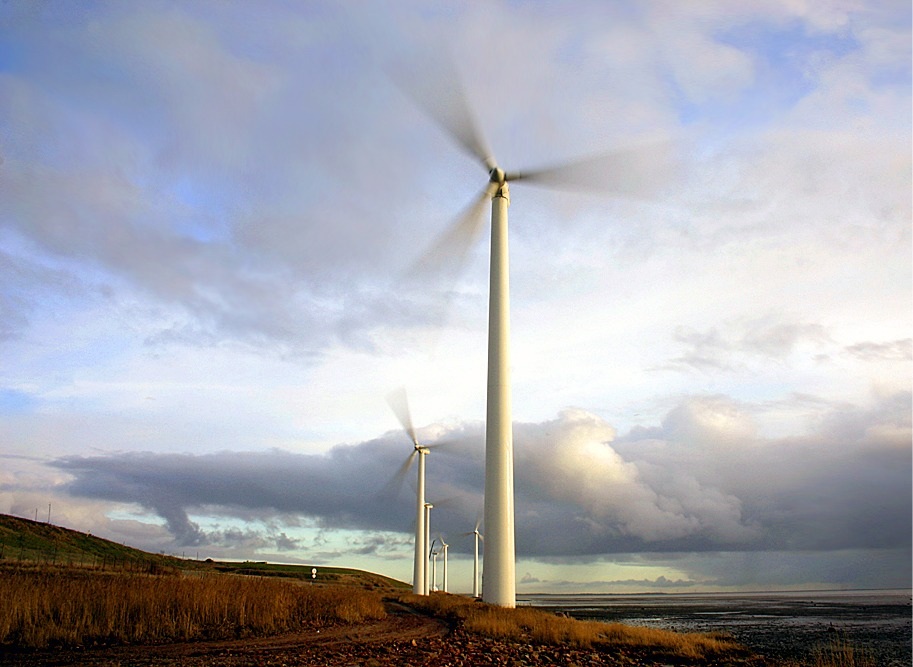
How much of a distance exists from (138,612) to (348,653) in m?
8.64

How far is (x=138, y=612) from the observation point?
22250mm

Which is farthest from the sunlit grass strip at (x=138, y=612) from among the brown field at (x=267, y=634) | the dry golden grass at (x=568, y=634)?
the dry golden grass at (x=568, y=634)

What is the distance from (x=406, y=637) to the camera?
926 inches

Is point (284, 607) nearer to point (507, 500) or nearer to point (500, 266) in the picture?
point (507, 500)

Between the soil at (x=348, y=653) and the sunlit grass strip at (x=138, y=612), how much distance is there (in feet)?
4.14

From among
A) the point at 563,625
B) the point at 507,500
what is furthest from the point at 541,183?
the point at 563,625

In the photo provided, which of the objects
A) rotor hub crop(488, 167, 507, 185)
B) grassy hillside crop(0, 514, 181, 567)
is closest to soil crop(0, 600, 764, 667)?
rotor hub crop(488, 167, 507, 185)

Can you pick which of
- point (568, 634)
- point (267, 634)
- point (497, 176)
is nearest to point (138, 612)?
point (267, 634)

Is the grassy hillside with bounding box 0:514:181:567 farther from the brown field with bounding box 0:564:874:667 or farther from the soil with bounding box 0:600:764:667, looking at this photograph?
the soil with bounding box 0:600:764:667

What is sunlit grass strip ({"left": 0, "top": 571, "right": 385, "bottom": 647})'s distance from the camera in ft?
65.6

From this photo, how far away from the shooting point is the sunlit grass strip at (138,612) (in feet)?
65.6

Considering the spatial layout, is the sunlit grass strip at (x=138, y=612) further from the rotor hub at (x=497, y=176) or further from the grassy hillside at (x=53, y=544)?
the grassy hillside at (x=53, y=544)

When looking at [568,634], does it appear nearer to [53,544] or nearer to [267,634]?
[267,634]

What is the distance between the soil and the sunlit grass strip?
1.26m
